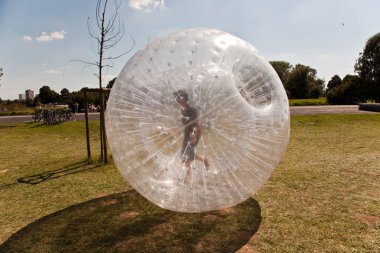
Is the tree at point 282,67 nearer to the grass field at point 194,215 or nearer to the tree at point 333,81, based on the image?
the tree at point 333,81

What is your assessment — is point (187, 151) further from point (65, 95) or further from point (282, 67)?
point (282, 67)

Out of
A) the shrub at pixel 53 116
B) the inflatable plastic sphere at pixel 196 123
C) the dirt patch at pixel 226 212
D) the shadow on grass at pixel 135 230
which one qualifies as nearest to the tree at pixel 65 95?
the shrub at pixel 53 116

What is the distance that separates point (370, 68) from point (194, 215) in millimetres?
52466

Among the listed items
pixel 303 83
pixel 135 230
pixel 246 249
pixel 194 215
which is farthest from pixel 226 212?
pixel 303 83

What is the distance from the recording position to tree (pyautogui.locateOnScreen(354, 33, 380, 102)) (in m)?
44.8

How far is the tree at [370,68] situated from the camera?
1766 inches

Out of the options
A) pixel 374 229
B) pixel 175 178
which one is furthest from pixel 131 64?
pixel 374 229

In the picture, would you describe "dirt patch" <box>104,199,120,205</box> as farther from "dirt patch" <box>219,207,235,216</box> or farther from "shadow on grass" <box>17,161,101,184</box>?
"shadow on grass" <box>17,161,101,184</box>

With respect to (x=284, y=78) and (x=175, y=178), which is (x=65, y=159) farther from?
(x=284, y=78)

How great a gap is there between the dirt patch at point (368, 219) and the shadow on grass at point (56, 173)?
616cm

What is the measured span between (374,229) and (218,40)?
11.2 ft

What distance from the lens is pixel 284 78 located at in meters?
69.2

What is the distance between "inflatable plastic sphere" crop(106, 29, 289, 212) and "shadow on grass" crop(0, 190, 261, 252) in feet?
1.57

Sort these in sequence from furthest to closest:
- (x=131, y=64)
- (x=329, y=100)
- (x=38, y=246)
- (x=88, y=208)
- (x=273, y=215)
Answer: (x=329, y=100) < (x=88, y=208) < (x=273, y=215) < (x=131, y=64) < (x=38, y=246)
